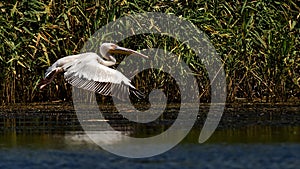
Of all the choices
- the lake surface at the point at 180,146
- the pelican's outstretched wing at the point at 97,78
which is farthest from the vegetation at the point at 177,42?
the pelican's outstretched wing at the point at 97,78

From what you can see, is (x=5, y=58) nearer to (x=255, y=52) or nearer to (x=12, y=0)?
(x=12, y=0)

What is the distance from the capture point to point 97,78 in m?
8.84

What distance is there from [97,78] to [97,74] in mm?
40

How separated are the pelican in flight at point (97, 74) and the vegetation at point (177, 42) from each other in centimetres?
118

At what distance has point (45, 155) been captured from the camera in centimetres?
770

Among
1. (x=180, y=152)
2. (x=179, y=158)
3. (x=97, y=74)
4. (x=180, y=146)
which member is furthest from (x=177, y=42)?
(x=179, y=158)

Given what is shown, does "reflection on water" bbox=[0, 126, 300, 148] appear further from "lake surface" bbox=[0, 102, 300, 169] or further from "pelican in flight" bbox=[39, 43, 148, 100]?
"pelican in flight" bbox=[39, 43, 148, 100]

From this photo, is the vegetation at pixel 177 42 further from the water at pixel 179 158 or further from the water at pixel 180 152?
the water at pixel 179 158

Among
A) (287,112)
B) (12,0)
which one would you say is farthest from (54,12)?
(287,112)

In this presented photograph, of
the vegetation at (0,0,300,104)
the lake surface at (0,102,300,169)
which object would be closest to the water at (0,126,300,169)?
the lake surface at (0,102,300,169)

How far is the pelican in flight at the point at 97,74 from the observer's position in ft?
28.5

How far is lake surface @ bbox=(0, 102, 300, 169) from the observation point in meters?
7.25

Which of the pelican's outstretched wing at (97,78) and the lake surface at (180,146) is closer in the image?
the lake surface at (180,146)

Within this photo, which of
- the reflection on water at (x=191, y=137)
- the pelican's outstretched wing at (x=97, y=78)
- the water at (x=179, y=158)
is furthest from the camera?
the pelican's outstretched wing at (x=97, y=78)
